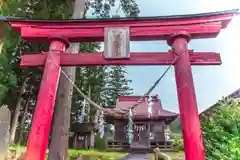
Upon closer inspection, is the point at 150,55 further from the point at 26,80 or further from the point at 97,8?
the point at 26,80

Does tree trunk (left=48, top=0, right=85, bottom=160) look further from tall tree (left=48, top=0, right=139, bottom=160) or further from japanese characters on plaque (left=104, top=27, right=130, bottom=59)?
japanese characters on plaque (left=104, top=27, right=130, bottom=59)

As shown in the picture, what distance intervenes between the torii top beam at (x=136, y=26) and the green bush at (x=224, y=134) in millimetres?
1572

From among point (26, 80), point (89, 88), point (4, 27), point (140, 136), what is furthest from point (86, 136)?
point (4, 27)

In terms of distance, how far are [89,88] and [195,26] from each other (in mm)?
14606

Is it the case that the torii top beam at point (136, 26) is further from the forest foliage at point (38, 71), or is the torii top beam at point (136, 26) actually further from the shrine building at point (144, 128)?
the shrine building at point (144, 128)

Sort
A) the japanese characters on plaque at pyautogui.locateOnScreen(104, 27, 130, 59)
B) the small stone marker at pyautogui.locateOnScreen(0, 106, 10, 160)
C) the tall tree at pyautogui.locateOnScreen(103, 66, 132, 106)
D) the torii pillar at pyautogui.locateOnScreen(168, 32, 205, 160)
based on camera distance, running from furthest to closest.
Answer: the tall tree at pyautogui.locateOnScreen(103, 66, 132, 106) → the small stone marker at pyautogui.locateOnScreen(0, 106, 10, 160) → the japanese characters on plaque at pyautogui.locateOnScreen(104, 27, 130, 59) → the torii pillar at pyautogui.locateOnScreen(168, 32, 205, 160)

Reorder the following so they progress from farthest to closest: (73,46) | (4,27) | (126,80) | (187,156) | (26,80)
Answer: (126,80)
(26,80)
(73,46)
(4,27)
(187,156)

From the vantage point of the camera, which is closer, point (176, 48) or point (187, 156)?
point (187, 156)

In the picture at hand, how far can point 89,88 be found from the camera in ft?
59.6

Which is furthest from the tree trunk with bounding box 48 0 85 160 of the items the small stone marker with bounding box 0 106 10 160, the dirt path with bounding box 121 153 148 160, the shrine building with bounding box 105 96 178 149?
the dirt path with bounding box 121 153 148 160

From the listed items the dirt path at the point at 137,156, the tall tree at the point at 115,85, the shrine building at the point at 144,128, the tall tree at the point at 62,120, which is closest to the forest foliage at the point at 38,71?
the tall tree at the point at 115,85

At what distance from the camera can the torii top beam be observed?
13.4 ft

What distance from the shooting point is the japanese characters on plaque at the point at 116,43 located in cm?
405

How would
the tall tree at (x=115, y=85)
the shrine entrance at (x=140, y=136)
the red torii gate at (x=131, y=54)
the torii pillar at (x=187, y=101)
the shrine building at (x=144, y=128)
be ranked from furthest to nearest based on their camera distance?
1. the tall tree at (x=115, y=85)
2. the shrine building at (x=144, y=128)
3. the shrine entrance at (x=140, y=136)
4. the red torii gate at (x=131, y=54)
5. the torii pillar at (x=187, y=101)
